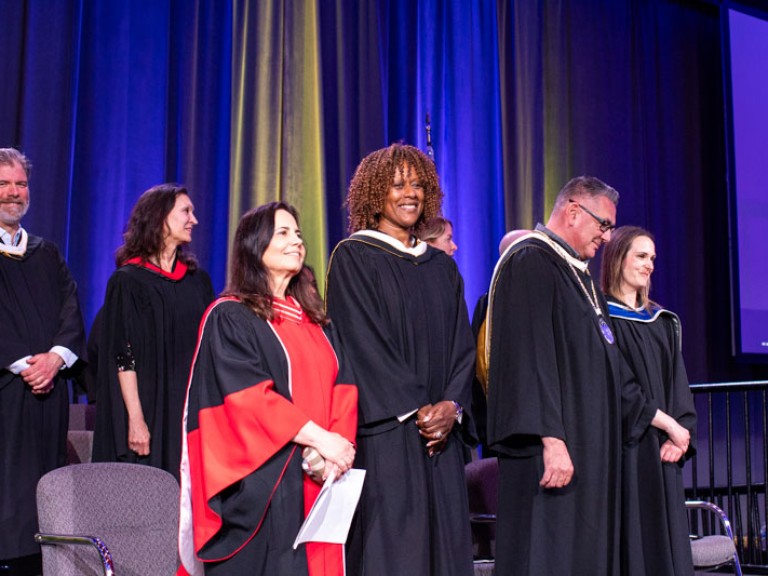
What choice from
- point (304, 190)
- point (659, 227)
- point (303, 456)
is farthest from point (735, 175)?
point (303, 456)

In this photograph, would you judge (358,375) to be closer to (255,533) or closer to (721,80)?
(255,533)

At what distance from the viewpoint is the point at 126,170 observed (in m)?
5.76

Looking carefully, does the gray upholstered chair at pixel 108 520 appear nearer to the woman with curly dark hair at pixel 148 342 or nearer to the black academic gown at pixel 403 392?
the black academic gown at pixel 403 392

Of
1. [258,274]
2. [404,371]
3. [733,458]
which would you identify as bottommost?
[733,458]

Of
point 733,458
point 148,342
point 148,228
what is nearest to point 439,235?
point 148,228

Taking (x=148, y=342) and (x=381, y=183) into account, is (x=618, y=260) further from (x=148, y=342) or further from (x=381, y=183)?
(x=148, y=342)

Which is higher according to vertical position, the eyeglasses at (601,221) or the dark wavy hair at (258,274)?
the eyeglasses at (601,221)

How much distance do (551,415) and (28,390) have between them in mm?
2213

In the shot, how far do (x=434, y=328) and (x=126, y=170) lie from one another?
2.88 metres

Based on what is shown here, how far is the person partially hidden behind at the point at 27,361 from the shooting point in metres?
4.10

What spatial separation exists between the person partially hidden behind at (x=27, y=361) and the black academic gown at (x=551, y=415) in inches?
74.9

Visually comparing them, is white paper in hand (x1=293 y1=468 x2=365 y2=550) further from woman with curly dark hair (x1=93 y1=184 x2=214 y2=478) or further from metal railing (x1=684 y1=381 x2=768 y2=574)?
metal railing (x1=684 y1=381 x2=768 y2=574)

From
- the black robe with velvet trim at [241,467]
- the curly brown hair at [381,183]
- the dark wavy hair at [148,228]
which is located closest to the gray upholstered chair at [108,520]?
the black robe with velvet trim at [241,467]

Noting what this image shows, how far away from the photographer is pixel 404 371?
3385 millimetres
